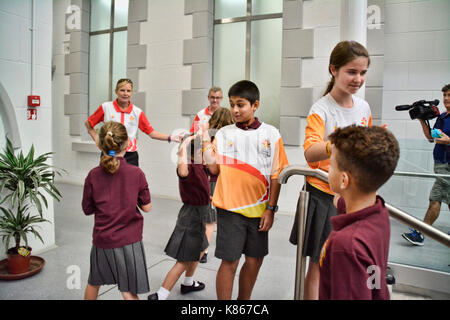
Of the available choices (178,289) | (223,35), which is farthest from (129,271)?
(223,35)

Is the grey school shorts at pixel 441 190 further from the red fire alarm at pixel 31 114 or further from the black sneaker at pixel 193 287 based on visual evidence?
the red fire alarm at pixel 31 114

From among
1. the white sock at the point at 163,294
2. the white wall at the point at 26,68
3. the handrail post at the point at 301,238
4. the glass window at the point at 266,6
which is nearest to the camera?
→ the handrail post at the point at 301,238

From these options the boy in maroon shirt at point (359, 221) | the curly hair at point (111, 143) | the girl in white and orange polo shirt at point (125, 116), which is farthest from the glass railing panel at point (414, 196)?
the girl in white and orange polo shirt at point (125, 116)

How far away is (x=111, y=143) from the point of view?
159 cm

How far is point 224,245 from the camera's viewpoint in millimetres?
1556

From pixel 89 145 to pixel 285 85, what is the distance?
339 centimetres

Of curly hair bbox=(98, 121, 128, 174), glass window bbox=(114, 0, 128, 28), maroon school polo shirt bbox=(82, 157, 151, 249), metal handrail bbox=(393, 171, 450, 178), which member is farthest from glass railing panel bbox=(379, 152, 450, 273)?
glass window bbox=(114, 0, 128, 28)

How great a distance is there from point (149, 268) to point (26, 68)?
1.83 metres

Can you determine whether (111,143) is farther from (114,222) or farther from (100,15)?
(100,15)

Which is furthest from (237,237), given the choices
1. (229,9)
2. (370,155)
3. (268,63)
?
(229,9)

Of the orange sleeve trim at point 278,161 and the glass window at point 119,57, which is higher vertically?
the glass window at point 119,57

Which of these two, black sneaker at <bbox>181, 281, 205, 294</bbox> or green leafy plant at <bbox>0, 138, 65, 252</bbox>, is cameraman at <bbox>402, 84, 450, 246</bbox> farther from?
green leafy plant at <bbox>0, 138, 65, 252</bbox>

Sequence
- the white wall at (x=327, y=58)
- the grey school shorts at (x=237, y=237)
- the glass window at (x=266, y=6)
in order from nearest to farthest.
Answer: the grey school shorts at (x=237, y=237) < the white wall at (x=327, y=58) < the glass window at (x=266, y=6)

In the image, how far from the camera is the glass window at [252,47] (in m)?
4.39
